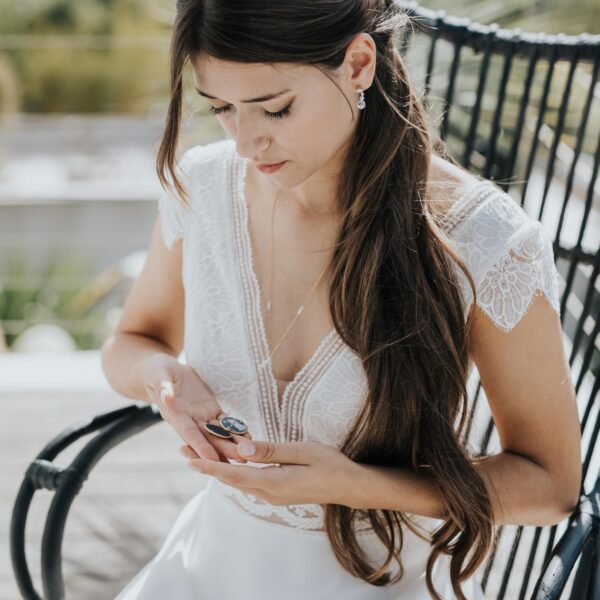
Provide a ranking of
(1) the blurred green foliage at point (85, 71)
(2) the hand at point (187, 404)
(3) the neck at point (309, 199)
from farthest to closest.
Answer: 1. (1) the blurred green foliage at point (85, 71)
2. (3) the neck at point (309, 199)
3. (2) the hand at point (187, 404)

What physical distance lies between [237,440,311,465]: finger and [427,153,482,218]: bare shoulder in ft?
1.36

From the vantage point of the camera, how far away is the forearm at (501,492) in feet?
3.97

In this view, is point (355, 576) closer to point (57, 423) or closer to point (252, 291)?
point (252, 291)

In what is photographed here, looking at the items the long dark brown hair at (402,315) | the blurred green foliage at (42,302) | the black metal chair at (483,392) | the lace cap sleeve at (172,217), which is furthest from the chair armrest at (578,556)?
the blurred green foliage at (42,302)

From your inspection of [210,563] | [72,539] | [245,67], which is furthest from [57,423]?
[245,67]

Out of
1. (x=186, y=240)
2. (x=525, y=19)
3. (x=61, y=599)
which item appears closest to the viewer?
(x=61, y=599)

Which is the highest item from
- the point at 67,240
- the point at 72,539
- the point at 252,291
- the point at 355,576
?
the point at 252,291

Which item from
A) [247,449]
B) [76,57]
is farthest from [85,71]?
[247,449]

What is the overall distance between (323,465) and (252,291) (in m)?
0.38

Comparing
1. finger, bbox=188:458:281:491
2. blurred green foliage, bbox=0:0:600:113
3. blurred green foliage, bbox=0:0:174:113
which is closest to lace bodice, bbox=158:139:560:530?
finger, bbox=188:458:281:491

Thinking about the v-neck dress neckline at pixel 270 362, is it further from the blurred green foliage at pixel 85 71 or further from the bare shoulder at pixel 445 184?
the blurred green foliage at pixel 85 71

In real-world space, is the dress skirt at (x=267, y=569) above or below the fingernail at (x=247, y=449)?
below

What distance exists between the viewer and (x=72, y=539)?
2363 millimetres

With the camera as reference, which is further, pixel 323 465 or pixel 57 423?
pixel 57 423
